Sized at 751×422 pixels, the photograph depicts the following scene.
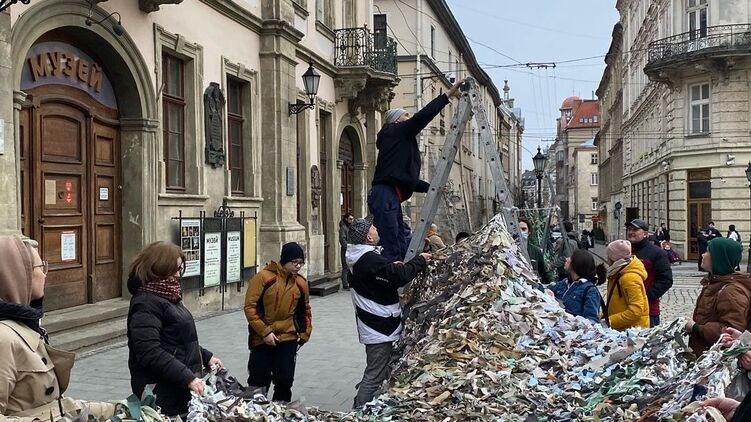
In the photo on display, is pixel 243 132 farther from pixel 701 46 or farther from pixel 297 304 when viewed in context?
pixel 701 46

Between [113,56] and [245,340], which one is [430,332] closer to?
[245,340]

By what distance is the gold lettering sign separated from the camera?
27.6 ft

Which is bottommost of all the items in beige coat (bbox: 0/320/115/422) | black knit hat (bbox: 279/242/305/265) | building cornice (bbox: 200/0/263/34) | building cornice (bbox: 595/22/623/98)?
beige coat (bbox: 0/320/115/422)

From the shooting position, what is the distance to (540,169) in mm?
24016

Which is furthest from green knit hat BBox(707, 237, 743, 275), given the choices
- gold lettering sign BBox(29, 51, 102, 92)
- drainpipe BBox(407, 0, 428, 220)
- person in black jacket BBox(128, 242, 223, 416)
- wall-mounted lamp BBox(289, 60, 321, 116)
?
drainpipe BBox(407, 0, 428, 220)

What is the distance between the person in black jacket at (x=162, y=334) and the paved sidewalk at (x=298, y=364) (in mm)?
1664

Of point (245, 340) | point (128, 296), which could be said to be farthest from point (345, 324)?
point (128, 296)

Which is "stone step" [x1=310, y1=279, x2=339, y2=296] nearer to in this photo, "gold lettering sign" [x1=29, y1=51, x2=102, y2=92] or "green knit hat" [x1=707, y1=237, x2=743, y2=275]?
"gold lettering sign" [x1=29, y1=51, x2=102, y2=92]

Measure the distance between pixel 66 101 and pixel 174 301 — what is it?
614 cm

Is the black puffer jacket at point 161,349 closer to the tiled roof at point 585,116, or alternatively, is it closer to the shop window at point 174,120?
the shop window at point 174,120

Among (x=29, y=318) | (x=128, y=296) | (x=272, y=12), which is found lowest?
(x=128, y=296)

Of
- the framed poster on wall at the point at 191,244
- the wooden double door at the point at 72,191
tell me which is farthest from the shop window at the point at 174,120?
the wooden double door at the point at 72,191

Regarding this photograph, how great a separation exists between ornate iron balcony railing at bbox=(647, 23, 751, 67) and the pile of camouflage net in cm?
2655

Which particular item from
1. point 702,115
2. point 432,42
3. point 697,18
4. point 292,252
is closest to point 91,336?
point 292,252
